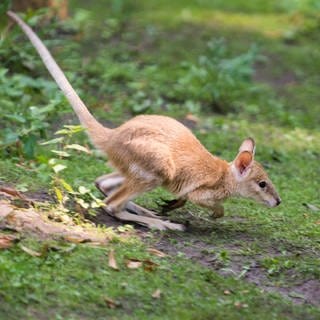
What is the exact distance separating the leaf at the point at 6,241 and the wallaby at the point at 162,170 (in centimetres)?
117

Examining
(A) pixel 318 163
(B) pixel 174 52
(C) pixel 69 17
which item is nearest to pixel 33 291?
(A) pixel 318 163

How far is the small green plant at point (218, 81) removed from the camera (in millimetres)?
10258

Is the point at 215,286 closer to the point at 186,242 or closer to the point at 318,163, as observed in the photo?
the point at 186,242

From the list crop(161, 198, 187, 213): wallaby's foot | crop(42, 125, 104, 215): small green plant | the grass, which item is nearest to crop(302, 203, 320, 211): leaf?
the grass

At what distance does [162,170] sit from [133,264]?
40.6 inches

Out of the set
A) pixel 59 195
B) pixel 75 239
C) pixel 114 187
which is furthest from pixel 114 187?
pixel 75 239

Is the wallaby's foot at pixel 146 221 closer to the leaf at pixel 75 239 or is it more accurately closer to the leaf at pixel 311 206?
the leaf at pixel 75 239

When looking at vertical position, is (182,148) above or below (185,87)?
above

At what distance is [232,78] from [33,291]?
5.75m

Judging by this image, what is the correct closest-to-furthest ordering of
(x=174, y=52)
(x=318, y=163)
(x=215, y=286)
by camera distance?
(x=215, y=286) → (x=318, y=163) → (x=174, y=52)

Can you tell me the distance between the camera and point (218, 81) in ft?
33.9

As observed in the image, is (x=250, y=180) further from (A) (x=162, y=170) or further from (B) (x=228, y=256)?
(B) (x=228, y=256)

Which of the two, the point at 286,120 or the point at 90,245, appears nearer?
the point at 90,245

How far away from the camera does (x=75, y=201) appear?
657 centimetres
